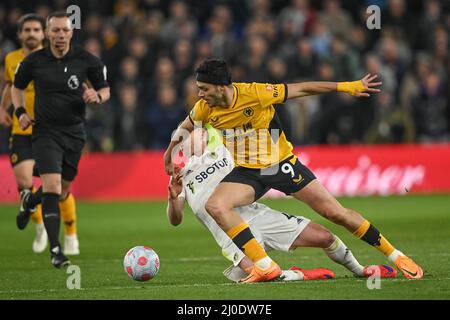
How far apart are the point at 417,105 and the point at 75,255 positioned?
10438mm

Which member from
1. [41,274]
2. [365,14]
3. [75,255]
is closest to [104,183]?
[365,14]

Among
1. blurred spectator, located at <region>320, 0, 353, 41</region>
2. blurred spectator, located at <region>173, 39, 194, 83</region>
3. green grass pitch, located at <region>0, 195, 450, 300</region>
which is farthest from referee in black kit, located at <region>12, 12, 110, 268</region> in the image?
blurred spectator, located at <region>320, 0, 353, 41</region>

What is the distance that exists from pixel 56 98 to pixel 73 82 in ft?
0.86

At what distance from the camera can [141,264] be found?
379 inches

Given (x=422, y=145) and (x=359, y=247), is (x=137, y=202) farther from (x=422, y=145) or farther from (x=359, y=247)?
(x=359, y=247)

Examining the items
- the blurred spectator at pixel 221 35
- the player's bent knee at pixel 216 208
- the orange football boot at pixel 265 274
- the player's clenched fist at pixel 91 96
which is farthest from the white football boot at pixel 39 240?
the blurred spectator at pixel 221 35

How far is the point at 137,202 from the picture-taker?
2072 cm

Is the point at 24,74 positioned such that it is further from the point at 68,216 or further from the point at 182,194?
the point at 182,194

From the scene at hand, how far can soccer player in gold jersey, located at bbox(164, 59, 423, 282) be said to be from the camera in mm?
9445

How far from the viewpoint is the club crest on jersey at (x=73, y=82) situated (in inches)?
474

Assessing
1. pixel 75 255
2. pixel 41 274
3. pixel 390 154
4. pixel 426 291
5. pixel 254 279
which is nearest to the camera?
pixel 426 291

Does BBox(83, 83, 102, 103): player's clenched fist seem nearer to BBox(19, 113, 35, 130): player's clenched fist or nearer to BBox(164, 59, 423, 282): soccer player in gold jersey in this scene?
BBox(19, 113, 35, 130): player's clenched fist

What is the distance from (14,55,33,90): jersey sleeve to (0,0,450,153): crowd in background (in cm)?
918

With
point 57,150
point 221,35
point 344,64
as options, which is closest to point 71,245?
point 57,150
